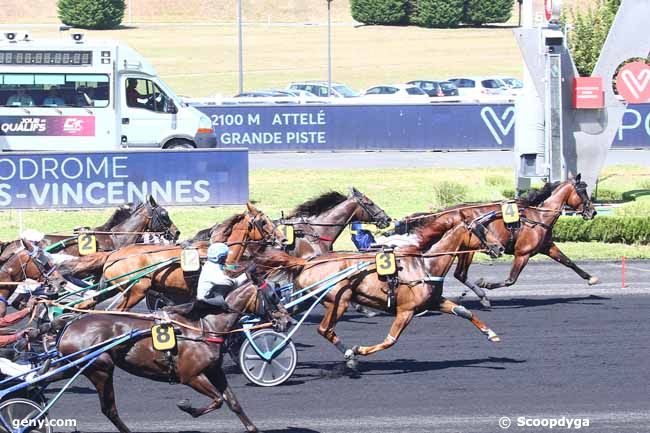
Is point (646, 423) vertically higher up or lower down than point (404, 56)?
lower down

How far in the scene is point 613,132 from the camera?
22.8 metres

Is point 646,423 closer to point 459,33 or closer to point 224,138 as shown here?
point 224,138

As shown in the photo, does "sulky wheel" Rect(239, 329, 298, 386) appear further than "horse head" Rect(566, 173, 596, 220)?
No

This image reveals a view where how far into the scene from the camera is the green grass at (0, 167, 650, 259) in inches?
827

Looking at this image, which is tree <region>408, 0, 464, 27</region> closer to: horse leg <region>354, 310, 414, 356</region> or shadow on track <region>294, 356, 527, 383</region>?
shadow on track <region>294, 356, 527, 383</region>

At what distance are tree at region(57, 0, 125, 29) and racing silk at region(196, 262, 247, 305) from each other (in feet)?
209

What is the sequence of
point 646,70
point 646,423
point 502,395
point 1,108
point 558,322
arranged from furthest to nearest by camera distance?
point 1,108
point 646,70
point 558,322
point 502,395
point 646,423

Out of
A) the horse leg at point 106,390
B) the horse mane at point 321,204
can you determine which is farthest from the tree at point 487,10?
the horse leg at point 106,390

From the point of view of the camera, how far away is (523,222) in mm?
Answer: 15469

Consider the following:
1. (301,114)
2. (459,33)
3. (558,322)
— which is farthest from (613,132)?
(459,33)

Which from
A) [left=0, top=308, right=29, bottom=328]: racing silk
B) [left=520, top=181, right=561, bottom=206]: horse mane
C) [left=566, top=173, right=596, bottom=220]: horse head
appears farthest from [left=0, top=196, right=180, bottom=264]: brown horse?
[left=566, top=173, right=596, bottom=220]: horse head

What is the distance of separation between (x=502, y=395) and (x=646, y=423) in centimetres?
144

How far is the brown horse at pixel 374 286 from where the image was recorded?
38.6 feet

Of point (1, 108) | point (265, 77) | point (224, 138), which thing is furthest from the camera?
point (265, 77)
